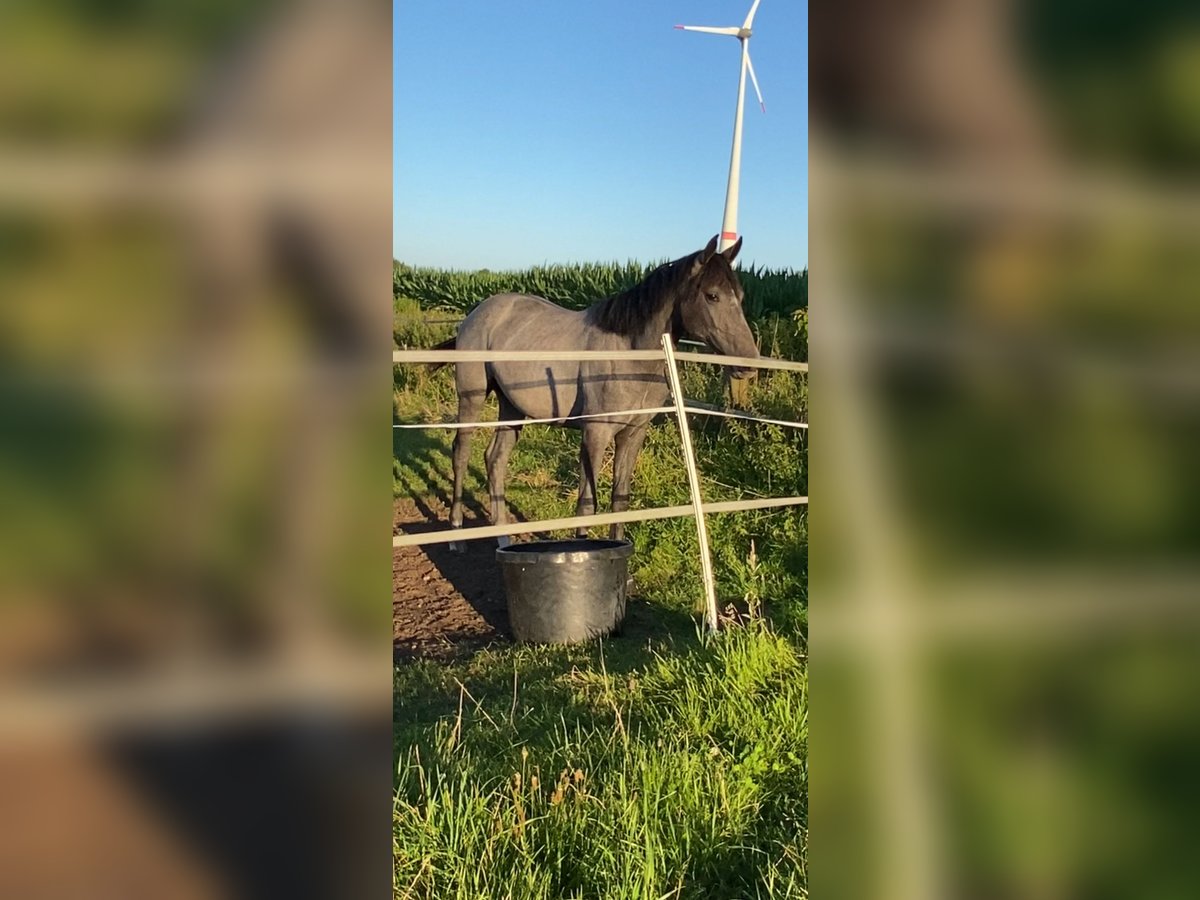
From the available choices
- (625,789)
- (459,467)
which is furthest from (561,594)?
(459,467)

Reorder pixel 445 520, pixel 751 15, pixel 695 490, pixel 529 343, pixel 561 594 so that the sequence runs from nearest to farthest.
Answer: pixel 561 594, pixel 695 490, pixel 529 343, pixel 445 520, pixel 751 15

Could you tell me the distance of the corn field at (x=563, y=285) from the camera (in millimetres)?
10469

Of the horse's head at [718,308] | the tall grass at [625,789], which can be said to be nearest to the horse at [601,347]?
the horse's head at [718,308]

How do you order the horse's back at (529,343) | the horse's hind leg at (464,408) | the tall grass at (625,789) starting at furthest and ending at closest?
1. the horse's hind leg at (464,408)
2. the horse's back at (529,343)
3. the tall grass at (625,789)

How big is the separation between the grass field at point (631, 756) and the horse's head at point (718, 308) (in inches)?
39.8

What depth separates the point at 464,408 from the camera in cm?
585

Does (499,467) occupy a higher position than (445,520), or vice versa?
(499,467)

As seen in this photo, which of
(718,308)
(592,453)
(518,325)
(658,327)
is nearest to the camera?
(718,308)
